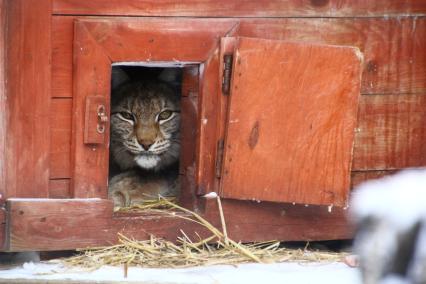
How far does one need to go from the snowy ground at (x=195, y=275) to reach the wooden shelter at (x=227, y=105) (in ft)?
0.77

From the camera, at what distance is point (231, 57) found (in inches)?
148

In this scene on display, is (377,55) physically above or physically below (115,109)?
above

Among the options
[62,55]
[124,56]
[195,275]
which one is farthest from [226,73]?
[195,275]

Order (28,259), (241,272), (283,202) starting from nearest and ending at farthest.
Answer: (241,272)
(28,259)
(283,202)

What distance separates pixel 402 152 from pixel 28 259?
2.08 m

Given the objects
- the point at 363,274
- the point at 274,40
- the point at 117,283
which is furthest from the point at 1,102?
the point at 363,274

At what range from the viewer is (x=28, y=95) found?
11.6ft

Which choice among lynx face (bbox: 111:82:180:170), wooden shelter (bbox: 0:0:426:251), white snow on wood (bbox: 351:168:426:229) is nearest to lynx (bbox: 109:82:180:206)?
lynx face (bbox: 111:82:180:170)

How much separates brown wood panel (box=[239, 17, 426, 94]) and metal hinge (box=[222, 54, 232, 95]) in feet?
0.76

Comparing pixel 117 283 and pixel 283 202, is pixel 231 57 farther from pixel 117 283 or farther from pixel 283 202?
pixel 117 283

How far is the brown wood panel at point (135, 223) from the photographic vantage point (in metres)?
3.59

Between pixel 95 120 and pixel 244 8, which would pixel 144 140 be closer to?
pixel 95 120

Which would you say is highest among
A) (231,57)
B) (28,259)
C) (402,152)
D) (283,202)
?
(231,57)

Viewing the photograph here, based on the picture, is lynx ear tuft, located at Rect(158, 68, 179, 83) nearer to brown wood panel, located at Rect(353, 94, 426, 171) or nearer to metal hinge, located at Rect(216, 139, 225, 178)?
metal hinge, located at Rect(216, 139, 225, 178)
